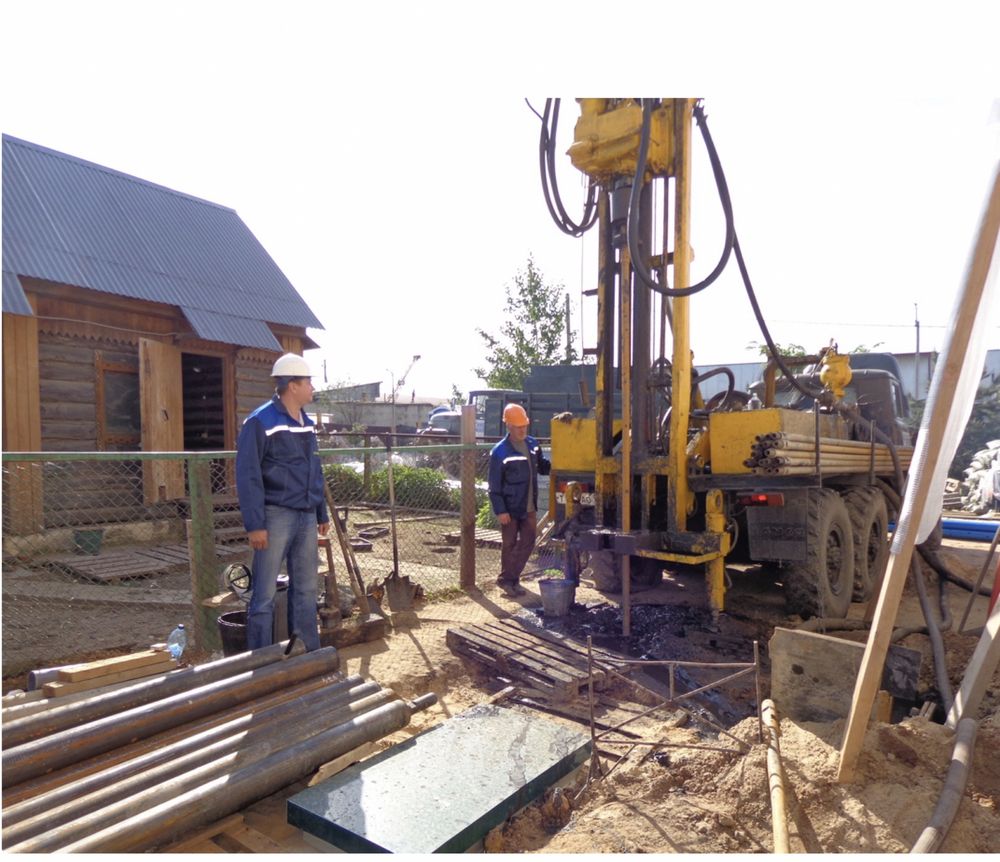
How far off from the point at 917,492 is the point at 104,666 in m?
3.92

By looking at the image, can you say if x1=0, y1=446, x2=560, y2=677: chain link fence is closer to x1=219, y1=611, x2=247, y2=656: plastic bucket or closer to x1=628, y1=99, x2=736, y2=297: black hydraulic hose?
x1=219, y1=611, x2=247, y2=656: plastic bucket

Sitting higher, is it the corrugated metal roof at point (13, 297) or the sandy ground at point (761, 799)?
the corrugated metal roof at point (13, 297)

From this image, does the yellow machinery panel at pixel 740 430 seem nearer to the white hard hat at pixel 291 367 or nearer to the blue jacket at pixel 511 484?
the blue jacket at pixel 511 484

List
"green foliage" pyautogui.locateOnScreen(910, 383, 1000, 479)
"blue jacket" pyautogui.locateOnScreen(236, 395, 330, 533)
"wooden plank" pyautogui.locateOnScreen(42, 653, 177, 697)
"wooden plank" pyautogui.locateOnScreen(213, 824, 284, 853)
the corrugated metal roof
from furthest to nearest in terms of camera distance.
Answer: "green foliage" pyautogui.locateOnScreen(910, 383, 1000, 479), the corrugated metal roof, "blue jacket" pyautogui.locateOnScreen(236, 395, 330, 533), "wooden plank" pyautogui.locateOnScreen(42, 653, 177, 697), "wooden plank" pyautogui.locateOnScreen(213, 824, 284, 853)

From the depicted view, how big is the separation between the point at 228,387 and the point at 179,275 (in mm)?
1837

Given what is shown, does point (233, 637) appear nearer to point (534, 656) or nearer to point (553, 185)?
point (534, 656)

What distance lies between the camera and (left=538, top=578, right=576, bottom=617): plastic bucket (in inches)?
229

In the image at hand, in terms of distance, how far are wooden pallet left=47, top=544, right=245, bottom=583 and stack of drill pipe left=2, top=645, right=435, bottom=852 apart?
4.20 m

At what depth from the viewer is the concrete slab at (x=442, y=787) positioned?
2.61 metres

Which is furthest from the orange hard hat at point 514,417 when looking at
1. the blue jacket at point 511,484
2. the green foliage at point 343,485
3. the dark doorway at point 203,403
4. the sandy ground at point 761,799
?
the green foliage at point 343,485

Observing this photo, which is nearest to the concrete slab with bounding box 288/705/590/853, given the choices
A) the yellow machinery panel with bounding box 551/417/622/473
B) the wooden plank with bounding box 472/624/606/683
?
the wooden plank with bounding box 472/624/606/683

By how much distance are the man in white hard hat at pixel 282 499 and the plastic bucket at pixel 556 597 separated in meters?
1.99

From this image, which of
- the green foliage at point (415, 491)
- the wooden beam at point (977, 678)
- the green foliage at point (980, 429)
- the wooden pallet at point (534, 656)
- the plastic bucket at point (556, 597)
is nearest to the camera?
the wooden beam at point (977, 678)

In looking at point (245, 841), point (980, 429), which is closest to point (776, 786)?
point (245, 841)
